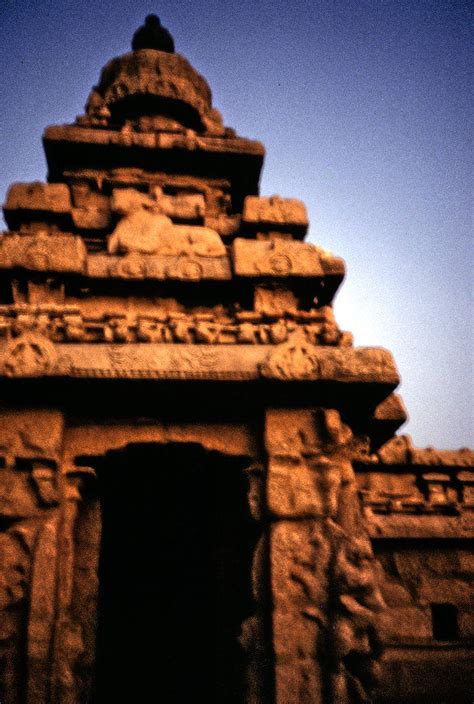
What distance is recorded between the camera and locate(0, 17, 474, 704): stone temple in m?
3.79

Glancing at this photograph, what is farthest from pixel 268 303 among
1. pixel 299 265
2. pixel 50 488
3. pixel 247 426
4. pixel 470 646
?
pixel 470 646

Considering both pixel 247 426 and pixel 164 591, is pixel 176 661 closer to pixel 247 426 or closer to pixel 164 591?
pixel 164 591

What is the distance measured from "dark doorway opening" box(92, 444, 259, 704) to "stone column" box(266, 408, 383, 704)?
108cm

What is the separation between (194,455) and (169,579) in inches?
102

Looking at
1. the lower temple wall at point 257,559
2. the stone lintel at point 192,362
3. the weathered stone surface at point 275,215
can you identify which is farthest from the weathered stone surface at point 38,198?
the lower temple wall at point 257,559

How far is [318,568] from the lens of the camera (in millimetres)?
3891

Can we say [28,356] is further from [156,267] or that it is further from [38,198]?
[38,198]

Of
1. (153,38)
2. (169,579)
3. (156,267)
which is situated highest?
(153,38)

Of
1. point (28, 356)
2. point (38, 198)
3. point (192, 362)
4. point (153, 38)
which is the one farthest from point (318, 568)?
point (153, 38)

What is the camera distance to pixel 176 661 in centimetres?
628

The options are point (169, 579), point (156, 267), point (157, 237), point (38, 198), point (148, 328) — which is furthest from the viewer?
point (169, 579)

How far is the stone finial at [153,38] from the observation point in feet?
24.2

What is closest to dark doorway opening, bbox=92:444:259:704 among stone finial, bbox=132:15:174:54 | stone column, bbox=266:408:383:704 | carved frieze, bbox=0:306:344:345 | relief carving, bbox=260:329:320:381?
stone column, bbox=266:408:383:704

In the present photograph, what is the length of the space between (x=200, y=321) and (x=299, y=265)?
44.4 inches
